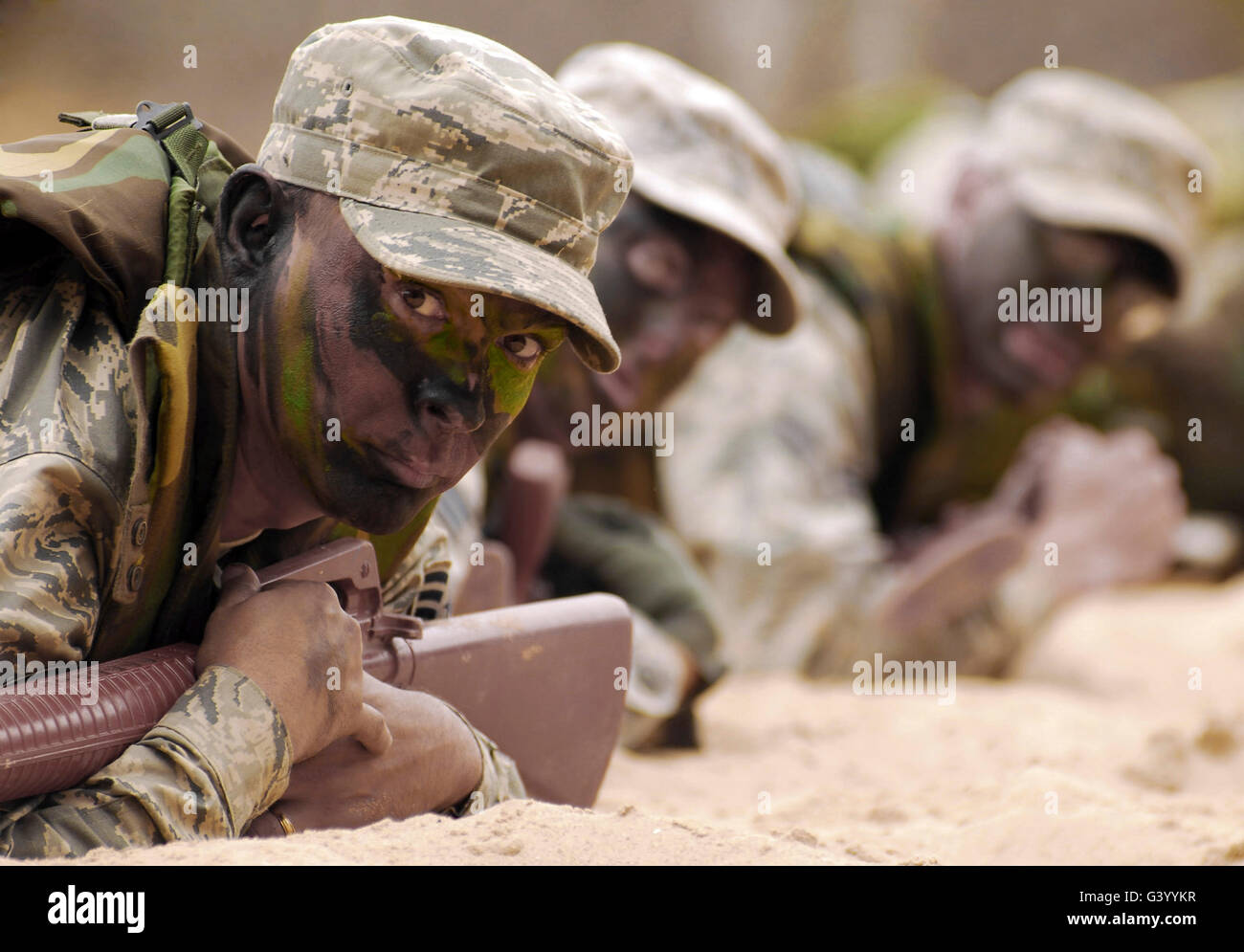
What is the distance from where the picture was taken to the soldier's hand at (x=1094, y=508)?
4.88 m

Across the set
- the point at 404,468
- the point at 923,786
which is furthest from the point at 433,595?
the point at 923,786

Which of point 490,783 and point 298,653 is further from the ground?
point 298,653

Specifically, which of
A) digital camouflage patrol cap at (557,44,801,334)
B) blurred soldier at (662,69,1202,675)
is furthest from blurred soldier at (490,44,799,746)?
blurred soldier at (662,69,1202,675)

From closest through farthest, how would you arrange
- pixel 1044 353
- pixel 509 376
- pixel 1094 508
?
pixel 509 376 < pixel 1094 508 < pixel 1044 353

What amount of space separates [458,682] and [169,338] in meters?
0.72

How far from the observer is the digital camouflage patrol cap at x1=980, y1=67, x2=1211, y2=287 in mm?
5004

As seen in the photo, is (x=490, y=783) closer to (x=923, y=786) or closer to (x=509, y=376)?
(x=509, y=376)

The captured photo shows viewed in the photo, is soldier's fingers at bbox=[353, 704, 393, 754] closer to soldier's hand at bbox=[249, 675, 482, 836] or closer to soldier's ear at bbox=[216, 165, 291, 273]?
soldier's hand at bbox=[249, 675, 482, 836]

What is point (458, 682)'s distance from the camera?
2.00 meters

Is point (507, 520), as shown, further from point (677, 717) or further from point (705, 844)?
point (705, 844)

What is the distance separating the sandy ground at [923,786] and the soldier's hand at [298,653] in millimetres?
156

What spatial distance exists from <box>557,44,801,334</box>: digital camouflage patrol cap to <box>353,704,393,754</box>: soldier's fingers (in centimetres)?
210

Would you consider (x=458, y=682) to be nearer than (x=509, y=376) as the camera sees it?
No

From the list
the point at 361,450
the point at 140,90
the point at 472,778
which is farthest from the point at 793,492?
the point at 140,90
